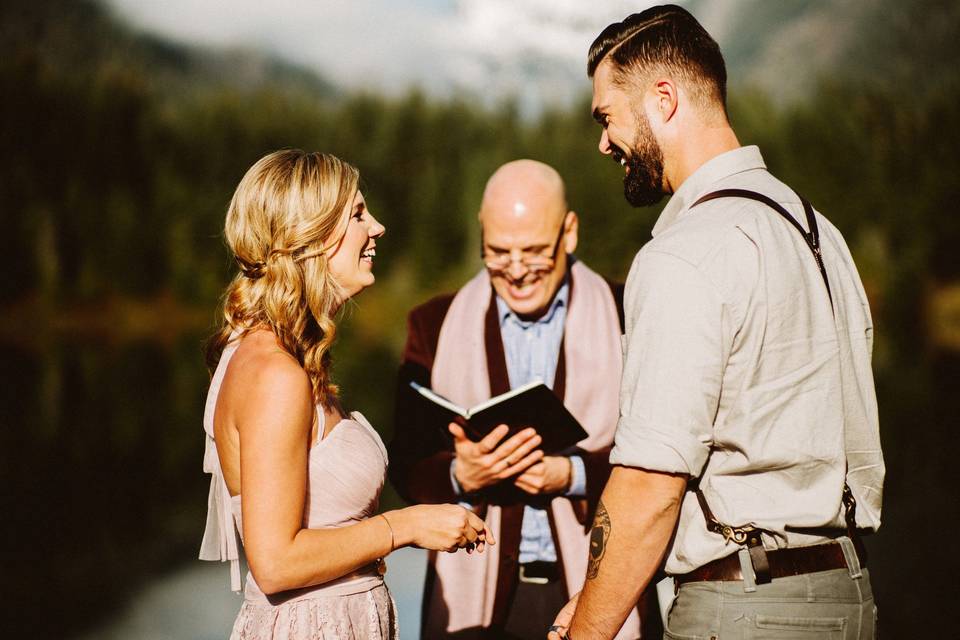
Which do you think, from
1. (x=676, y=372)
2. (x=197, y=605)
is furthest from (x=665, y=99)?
(x=197, y=605)

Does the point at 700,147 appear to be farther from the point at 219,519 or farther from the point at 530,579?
the point at 530,579

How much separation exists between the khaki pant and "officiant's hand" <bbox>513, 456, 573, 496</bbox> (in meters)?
1.43

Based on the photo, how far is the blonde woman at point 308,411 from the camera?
2549mm

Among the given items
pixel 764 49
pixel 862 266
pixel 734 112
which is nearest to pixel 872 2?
pixel 764 49

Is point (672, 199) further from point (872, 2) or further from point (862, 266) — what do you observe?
point (872, 2)

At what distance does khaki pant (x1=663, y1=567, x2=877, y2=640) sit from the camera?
222 centimetres

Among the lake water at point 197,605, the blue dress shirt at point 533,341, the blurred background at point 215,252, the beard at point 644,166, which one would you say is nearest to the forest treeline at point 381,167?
the blurred background at point 215,252

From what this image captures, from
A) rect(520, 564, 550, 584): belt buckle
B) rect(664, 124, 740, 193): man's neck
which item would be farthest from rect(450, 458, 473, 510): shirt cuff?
rect(664, 124, 740, 193): man's neck

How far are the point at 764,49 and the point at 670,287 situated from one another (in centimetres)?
11373

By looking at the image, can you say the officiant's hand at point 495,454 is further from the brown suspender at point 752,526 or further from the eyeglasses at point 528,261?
the brown suspender at point 752,526

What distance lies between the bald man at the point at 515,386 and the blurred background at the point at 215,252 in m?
3.40

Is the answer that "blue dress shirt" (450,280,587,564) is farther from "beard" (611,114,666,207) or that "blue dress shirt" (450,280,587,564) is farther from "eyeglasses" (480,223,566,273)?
"beard" (611,114,666,207)

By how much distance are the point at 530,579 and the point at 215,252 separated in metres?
46.9

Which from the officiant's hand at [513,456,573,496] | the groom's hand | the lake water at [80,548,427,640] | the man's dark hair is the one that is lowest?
the lake water at [80,548,427,640]
